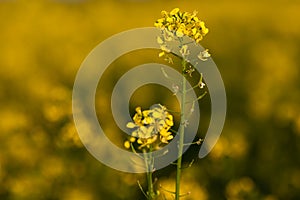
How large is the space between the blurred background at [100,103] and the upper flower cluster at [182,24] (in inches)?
51.9

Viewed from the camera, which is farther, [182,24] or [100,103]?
[100,103]

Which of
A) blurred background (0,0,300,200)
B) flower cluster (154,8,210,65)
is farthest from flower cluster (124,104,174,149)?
blurred background (0,0,300,200)

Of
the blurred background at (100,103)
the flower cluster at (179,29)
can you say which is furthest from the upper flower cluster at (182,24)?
the blurred background at (100,103)

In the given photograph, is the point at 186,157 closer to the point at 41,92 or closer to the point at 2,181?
the point at 2,181

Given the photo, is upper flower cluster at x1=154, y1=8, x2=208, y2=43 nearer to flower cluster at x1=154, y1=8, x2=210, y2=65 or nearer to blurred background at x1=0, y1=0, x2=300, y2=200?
flower cluster at x1=154, y1=8, x2=210, y2=65

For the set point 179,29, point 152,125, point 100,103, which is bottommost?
point 100,103

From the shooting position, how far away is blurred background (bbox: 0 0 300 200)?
3240mm

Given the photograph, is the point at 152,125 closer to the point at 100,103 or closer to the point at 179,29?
the point at 179,29

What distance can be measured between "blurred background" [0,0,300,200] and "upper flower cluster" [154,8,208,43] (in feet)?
4.32

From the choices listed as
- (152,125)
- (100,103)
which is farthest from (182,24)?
(100,103)

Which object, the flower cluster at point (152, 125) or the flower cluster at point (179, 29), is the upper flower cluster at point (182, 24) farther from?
the flower cluster at point (152, 125)

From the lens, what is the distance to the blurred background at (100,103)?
324 cm

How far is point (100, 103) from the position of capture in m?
4.45

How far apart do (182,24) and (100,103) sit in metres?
2.73
